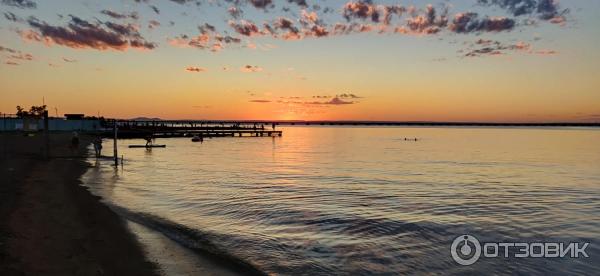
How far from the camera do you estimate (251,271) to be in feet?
31.8

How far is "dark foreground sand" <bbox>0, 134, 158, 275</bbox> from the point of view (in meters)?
8.71

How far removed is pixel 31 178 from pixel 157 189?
6.13 meters

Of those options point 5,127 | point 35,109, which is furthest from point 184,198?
point 35,109

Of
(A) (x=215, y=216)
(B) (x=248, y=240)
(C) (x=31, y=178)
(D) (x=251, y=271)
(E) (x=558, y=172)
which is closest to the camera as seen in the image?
(D) (x=251, y=271)

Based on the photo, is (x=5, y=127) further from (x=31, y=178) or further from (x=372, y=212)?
(x=372, y=212)
